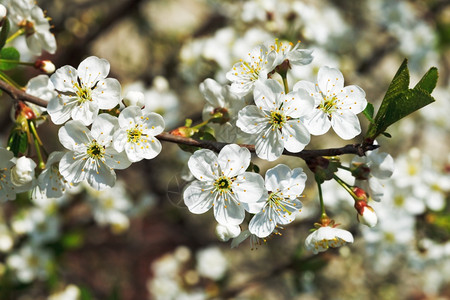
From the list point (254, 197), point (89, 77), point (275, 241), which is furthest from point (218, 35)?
point (275, 241)

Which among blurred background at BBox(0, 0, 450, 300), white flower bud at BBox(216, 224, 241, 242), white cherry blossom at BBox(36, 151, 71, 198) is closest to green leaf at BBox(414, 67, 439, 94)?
white flower bud at BBox(216, 224, 241, 242)

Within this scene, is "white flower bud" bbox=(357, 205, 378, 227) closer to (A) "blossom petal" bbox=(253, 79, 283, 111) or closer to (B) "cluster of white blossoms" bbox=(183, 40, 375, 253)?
(B) "cluster of white blossoms" bbox=(183, 40, 375, 253)

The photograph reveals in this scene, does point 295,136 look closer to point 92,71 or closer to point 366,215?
point 366,215

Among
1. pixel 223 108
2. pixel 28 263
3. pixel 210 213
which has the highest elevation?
pixel 223 108

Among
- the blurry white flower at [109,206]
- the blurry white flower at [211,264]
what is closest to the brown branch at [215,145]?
the blurry white flower at [109,206]

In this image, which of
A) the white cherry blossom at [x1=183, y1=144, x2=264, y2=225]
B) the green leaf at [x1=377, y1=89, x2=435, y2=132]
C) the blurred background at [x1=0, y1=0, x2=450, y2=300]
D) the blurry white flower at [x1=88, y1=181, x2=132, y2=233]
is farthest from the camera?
the blurry white flower at [x1=88, y1=181, x2=132, y2=233]

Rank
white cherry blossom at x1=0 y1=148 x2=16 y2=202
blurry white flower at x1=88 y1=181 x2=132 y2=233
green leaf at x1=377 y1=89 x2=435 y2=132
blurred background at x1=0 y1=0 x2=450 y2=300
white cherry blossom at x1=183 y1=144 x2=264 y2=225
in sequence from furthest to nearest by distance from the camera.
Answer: blurry white flower at x1=88 y1=181 x2=132 y2=233, blurred background at x1=0 y1=0 x2=450 y2=300, white cherry blossom at x1=0 y1=148 x2=16 y2=202, white cherry blossom at x1=183 y1=144 x2=264 y2=225, green leaf at x1=377 y1=89 x2=435 y2=132

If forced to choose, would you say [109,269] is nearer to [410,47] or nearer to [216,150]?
[216,150]

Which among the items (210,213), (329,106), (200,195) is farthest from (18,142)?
(210,213)
